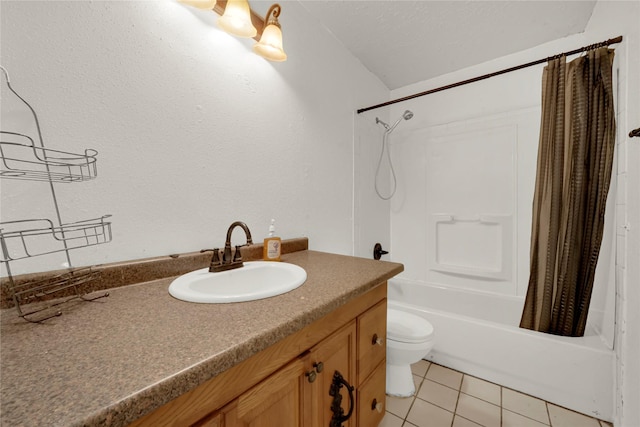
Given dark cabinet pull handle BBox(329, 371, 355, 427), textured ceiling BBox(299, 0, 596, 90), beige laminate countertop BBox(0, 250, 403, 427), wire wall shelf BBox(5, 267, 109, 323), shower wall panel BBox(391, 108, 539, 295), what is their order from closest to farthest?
1. beige laminate countertop BBox(0, 250, 403, 427)
2. wire wall shelf BBox(5, 267, 109, 323)
3. dark cabinet pull handle BBox(329, 371, 355, 427)
4. textured ceiling BBox(299, 0, 596, 90)
5. shower wall panel BBox(391, 108, 539, 295)

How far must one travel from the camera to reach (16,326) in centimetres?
49

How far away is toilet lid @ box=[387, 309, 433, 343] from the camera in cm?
128

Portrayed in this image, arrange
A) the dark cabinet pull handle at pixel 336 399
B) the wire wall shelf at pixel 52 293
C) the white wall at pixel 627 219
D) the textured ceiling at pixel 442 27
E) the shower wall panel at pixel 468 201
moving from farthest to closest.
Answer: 1. the shower wall panel at pixel 468 201
2. the textured ceiling at pixel 442 27
3. the white wall at pixel 627 219
4. the dark cabinet pull handle at pixel 336 399
5. the wire wall shelf at pixel 52 293

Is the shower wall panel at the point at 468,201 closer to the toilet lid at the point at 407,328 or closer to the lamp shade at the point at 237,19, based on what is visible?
the toilet lid at the point at 407,328

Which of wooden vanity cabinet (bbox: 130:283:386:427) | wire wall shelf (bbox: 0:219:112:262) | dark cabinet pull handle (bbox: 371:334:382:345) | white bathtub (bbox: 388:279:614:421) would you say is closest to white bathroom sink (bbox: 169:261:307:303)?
wooden vanity cabinet (bbox: 130:283:386:427)

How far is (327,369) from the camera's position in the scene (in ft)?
2.31

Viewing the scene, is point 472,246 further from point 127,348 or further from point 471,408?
point 127,348

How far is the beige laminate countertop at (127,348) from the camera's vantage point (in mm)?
292

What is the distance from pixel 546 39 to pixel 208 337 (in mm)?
2667

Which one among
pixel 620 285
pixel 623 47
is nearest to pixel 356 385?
pixel 620 285

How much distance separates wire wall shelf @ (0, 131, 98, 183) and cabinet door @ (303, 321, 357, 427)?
2.51 ft

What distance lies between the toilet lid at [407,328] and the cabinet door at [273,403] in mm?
833

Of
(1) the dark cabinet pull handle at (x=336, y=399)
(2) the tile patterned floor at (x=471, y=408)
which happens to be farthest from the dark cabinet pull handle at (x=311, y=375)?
(2) the tile patterned floor at (x=471, y=408)

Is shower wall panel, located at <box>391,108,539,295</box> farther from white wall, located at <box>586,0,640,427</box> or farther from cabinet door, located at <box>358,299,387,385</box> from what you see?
cabinet door, located at <box>358,299,387,385</box>
